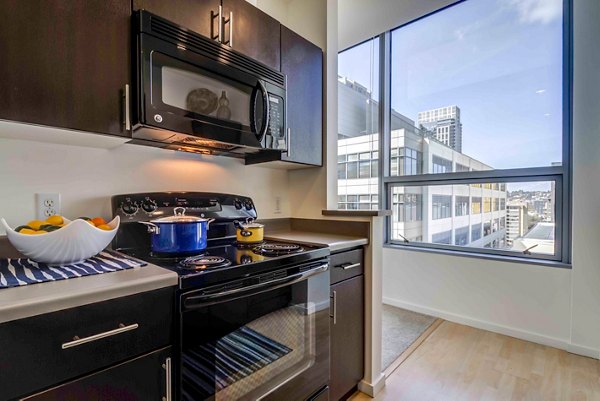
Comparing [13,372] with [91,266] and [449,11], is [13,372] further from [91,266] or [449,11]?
[449,11]

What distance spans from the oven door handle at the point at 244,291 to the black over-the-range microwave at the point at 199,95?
67 cm

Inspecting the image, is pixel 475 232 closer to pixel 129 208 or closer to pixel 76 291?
pixel 129 208

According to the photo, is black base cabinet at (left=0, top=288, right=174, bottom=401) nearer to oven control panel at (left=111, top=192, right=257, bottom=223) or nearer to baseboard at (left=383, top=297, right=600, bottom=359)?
oven control panel at (left=111, top=192, right=257, bottom=223)

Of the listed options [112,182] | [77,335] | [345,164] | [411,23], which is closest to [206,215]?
[112,182]

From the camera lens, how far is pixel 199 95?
1291 mm

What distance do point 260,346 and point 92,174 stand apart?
3.34 feet

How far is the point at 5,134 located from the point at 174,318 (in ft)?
2.92

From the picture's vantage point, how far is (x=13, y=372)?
64 cm

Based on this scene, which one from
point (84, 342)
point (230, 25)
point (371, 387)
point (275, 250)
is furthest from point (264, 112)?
point (371, 387)

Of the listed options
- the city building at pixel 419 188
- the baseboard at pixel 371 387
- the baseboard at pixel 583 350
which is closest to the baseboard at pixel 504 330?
the baseboard at pixel 583 350

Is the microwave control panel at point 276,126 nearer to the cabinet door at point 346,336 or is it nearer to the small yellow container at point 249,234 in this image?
the small yellow container at point 249,234

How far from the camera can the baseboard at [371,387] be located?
1.72 metres

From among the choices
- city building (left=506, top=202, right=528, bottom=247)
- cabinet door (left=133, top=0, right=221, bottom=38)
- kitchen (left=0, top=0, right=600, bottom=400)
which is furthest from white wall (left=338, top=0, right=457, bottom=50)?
city building (left=506, top=202, right=528, bottom=247)

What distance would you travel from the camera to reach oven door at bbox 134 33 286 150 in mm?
1135
